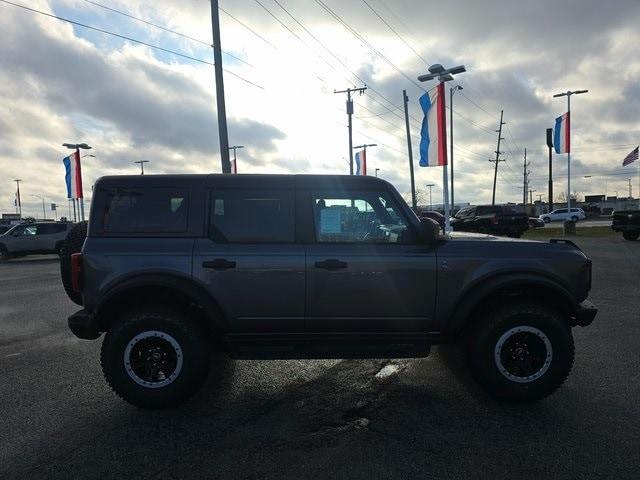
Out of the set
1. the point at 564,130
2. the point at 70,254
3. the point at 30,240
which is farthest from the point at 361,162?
the point at 70,254

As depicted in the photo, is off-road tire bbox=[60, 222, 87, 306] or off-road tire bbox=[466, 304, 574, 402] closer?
off-road tire bbox=[466, 304, 574, 402]

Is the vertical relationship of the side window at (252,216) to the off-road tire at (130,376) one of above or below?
above

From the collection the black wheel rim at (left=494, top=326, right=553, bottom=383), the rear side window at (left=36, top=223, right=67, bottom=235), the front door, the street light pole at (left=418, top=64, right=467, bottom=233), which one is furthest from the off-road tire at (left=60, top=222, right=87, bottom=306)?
the rear side window at (left=36, top=223, right=67, bottom=235)

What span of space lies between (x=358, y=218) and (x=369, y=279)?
0.55 metres

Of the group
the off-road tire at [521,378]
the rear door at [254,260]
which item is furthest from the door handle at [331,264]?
the off-road tire at [521,378]

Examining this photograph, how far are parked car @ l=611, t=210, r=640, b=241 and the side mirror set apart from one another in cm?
2191

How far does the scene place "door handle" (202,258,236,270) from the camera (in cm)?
406

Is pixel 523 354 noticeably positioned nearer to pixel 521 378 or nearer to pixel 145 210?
pixel 521 378

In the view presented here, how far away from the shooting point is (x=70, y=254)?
4.66 meters

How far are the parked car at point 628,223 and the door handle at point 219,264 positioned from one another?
23.0 m

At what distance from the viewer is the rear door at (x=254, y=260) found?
4070mm

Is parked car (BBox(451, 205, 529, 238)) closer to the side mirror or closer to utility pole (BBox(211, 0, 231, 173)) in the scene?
utility pole (BBox(211, 0, 231, 173))

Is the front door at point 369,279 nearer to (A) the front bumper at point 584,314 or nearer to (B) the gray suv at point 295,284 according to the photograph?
(B) the gray suv at point 295,284

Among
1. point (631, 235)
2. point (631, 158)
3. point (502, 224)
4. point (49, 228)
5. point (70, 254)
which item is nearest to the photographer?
point (70, 254)
